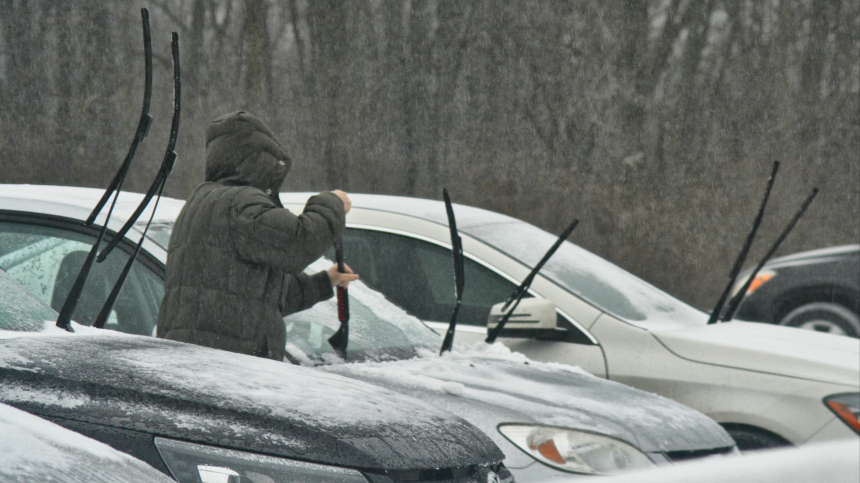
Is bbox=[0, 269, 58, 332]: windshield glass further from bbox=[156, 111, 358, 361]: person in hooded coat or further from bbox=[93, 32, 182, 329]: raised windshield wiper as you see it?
bbox=[156, 111, 358, 361]: person in hooded coat

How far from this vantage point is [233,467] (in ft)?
5.63

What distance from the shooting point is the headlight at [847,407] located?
13.6 ft

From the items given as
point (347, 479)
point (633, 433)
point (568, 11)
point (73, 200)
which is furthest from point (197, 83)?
point (347, 479)

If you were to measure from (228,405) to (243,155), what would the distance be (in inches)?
62.0

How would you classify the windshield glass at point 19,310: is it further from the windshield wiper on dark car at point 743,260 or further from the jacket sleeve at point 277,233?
the windshield wiper on dark car at point 743,260

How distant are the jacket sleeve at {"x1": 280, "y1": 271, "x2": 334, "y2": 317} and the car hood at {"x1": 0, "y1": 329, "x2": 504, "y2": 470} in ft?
3.98

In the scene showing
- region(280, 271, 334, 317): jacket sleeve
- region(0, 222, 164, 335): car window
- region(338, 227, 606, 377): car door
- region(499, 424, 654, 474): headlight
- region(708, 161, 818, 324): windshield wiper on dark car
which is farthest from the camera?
region(708, 161, 818, 324): windshield wiper on dark car

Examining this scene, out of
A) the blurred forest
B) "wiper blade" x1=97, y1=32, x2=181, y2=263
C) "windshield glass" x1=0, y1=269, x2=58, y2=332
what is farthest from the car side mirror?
the blurred forest

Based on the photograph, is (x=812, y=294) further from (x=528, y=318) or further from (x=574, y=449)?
(x=574, y=449)

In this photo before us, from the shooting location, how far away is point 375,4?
15625mm

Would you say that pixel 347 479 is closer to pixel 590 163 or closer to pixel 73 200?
pixel 73 200

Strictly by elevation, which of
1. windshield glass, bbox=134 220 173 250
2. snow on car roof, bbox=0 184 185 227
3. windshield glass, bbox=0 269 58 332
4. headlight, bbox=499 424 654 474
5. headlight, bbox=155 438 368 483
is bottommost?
headlight, bbox=499 424 654 474

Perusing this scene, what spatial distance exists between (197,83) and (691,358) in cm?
1289

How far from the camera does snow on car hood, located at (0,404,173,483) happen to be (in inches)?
50.3
